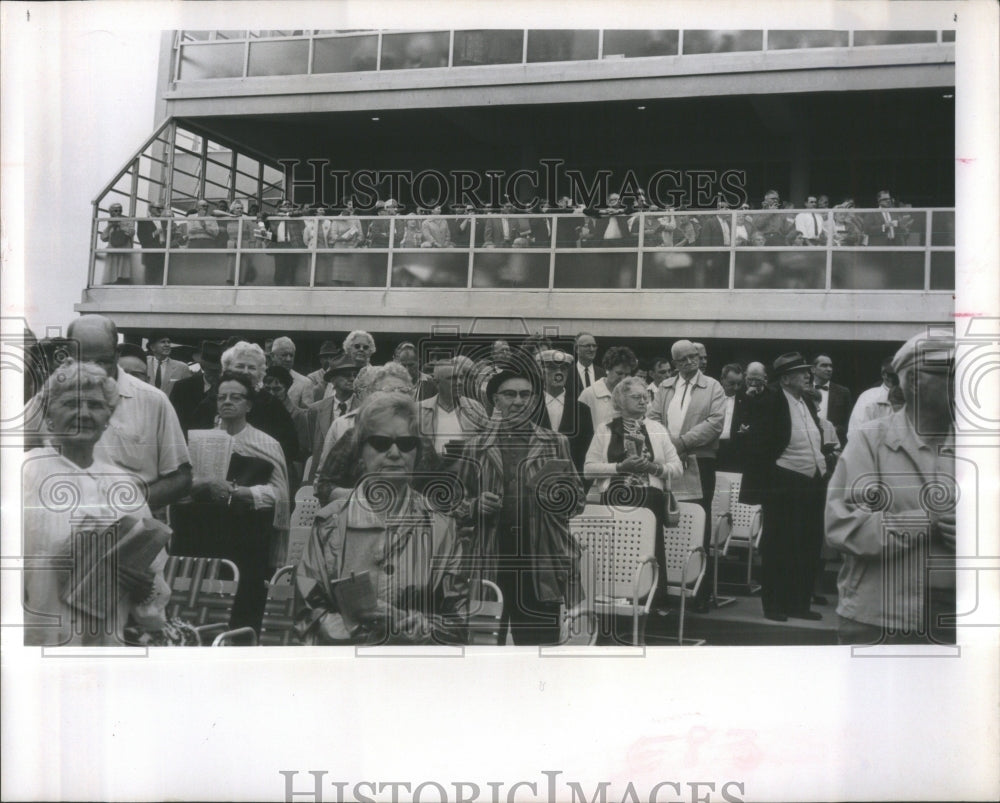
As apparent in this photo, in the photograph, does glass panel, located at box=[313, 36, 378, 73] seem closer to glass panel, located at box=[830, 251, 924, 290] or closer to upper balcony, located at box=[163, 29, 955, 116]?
upper balcony, located at box=[163, 29, 955, 116]

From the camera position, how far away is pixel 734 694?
468 cm

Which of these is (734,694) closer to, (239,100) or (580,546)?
(580,546)

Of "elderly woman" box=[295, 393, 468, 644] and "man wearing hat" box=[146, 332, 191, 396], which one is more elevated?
"man wearing hat" box=[146, 332, 191, 396]

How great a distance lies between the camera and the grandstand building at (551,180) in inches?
183

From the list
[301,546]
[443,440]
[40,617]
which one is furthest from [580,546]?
[40,617]

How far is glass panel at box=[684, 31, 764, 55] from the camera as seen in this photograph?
182 inches

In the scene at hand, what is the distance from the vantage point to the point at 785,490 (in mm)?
4824

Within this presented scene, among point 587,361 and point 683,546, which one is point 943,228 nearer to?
point 587,361

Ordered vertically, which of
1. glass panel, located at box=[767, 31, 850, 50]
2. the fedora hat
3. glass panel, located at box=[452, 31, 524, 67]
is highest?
glass panel, located at box=[767, 31, 850, 50]

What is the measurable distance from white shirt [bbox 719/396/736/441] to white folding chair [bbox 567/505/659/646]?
0.46 meters

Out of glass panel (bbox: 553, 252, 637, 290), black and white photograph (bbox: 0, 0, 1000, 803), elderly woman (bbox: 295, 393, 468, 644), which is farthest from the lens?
elderly woman (bbox: 295, 393, 468, 644)

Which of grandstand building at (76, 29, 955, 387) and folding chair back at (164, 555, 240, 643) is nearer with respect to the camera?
grandstand building at (76, 29, 955, 387)

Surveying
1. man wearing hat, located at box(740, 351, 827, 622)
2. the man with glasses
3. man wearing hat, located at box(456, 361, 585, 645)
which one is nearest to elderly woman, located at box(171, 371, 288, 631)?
man wearing hat, located at box(456, 361, 585, 645)

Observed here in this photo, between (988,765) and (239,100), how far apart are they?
163 inches
